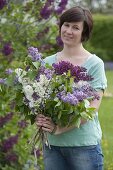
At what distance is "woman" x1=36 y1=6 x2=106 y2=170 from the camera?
3.37 meters

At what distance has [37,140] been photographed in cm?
339

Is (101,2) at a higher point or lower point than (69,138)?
higher

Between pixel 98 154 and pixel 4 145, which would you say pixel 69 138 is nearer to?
pixel 98 154

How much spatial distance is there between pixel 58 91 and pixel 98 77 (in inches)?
11.7

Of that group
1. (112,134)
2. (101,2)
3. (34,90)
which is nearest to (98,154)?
(34,90)

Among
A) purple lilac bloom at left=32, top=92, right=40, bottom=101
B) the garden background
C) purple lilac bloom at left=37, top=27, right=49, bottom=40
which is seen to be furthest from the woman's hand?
purple lilac bloom at left=37, top=27, right=49, bottom=40

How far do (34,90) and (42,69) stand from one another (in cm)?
13

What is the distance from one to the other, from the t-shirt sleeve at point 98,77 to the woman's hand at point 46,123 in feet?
1.07

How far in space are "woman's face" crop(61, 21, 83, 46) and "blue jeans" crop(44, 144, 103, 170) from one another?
65 centimetres

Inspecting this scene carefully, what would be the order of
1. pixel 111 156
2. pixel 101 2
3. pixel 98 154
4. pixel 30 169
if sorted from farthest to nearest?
pixel 101 2 < pixel 111 156 < pixel 30 169 < pixel 98 154

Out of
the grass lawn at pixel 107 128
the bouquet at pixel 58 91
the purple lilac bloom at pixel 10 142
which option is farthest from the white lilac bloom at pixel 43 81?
the grass lawn at pixel 107 128

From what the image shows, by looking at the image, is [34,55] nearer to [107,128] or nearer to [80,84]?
[80,84]

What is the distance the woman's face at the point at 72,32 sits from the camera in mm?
3441

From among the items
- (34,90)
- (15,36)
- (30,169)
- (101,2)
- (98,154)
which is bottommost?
(30,169)
